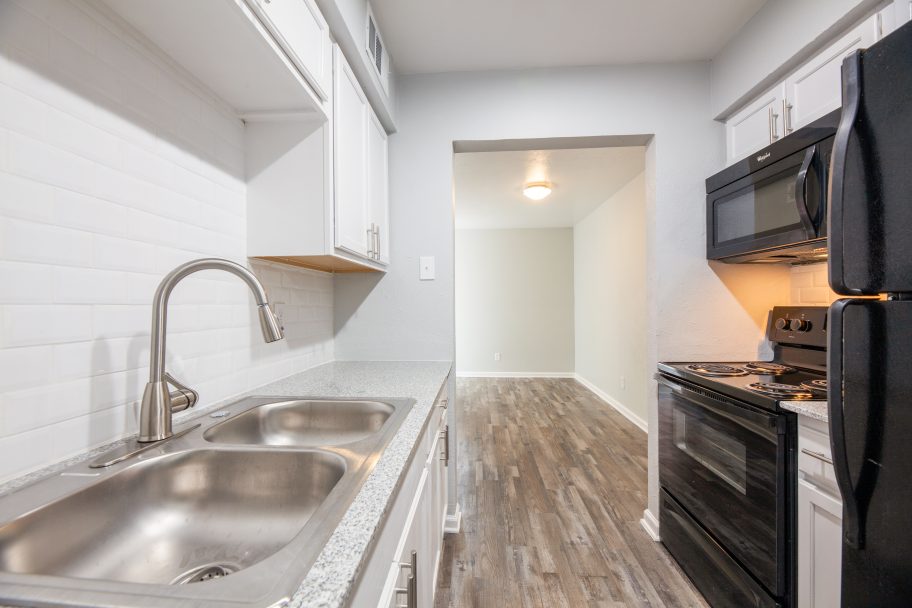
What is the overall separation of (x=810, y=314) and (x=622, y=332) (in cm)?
258

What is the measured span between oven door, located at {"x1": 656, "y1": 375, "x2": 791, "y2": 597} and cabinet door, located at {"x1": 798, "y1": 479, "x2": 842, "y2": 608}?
0.13ft

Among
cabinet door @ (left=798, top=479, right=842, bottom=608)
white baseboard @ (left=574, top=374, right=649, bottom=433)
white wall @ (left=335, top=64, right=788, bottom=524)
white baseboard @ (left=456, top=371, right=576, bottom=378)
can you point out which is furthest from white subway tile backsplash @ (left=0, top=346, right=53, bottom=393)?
white baseboard @ (left=456, top=371, right=576, bottom=378)

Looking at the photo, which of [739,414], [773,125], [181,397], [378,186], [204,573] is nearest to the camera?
[204,573]

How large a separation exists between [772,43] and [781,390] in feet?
4.47

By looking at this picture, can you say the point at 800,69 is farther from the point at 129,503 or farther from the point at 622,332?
the point at 622,332

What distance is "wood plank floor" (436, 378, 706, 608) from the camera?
5.18ft

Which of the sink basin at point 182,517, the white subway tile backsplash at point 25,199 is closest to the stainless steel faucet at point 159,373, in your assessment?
the sink basin at point 182,517

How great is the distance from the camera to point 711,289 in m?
1.89

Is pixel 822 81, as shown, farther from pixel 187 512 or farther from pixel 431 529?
pixel 187 512

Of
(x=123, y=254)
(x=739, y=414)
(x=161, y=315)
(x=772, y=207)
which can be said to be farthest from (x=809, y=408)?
(x=123, y=254)

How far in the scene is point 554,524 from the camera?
6.72ft

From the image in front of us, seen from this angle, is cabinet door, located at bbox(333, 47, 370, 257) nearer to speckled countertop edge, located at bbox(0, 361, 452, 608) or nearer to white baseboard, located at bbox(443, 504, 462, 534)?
speckled countertop edge, located at bbox(0, 361, 452, 608)

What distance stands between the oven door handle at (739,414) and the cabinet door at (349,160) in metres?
1.47

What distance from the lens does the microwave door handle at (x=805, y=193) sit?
4.17ft
